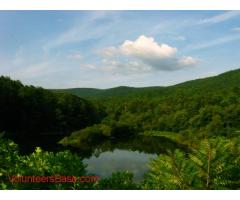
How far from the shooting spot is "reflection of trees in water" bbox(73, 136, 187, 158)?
48.8m

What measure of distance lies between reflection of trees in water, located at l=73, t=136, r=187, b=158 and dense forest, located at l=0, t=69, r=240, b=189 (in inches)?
37.2

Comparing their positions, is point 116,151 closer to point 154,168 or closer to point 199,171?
point 154,168

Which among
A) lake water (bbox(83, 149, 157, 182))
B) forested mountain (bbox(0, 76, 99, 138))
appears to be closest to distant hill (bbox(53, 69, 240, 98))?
forested mountain (bbox(0, 76, 99, 138))

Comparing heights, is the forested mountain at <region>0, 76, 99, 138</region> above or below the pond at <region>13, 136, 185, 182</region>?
above

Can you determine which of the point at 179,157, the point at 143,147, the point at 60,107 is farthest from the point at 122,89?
the point at 179,157

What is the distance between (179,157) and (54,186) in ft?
7.92

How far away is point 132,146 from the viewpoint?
54.2 meters

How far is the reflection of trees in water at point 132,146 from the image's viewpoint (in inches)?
1921

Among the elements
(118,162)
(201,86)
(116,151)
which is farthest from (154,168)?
(201,86)

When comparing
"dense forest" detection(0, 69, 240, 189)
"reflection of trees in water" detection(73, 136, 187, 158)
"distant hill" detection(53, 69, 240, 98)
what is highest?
"distant hill" detection(53, 69, 240, 98)

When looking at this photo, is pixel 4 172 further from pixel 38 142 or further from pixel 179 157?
pixel 38 142

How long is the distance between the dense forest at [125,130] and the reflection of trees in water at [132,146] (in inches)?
37.2

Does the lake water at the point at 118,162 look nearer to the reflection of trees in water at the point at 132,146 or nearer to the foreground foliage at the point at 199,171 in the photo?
the reflection of trees in water at the point at 132,146

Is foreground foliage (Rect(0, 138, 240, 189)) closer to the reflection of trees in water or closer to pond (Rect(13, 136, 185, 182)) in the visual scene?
pond (Rect(13, 136, 185, 182))
